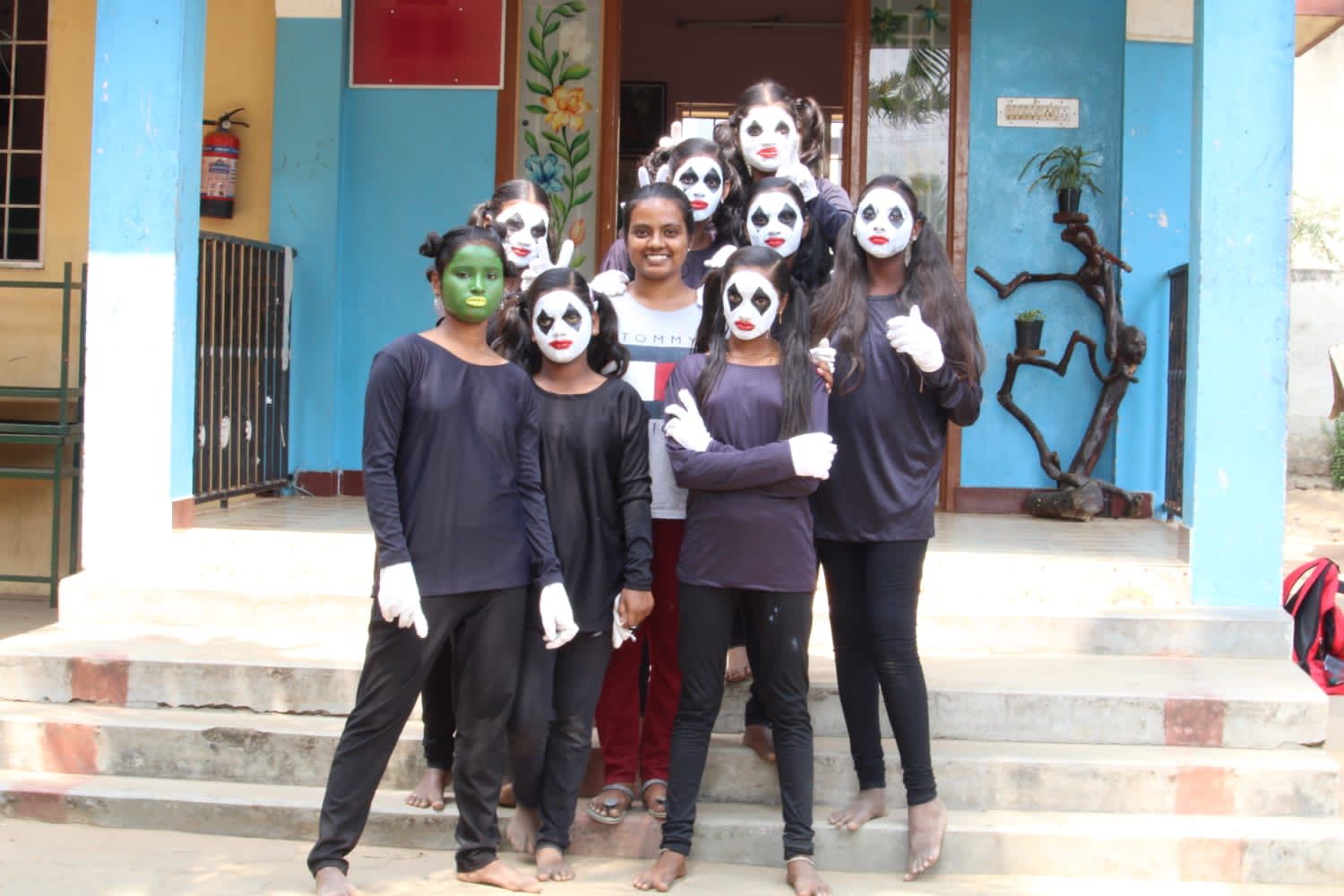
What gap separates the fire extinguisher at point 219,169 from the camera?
7668mm

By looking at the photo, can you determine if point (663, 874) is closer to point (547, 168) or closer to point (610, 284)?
point (610, 284)

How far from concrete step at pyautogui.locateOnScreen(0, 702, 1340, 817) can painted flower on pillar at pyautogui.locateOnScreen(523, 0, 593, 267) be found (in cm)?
381

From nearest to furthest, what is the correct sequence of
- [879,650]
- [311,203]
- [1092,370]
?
1. [879,650]
2. [1092,370]
3. [311,203]

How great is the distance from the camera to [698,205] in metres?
4.33

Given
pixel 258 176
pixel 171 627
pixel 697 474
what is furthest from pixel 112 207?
pixel 697 474

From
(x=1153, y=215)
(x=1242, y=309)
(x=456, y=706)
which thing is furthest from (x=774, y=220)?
(x=1153, y=215)

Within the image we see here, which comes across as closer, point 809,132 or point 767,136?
point 767,136

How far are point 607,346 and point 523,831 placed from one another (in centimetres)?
135

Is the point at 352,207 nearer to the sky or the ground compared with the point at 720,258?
nearer to the sky

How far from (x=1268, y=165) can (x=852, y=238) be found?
203 cm

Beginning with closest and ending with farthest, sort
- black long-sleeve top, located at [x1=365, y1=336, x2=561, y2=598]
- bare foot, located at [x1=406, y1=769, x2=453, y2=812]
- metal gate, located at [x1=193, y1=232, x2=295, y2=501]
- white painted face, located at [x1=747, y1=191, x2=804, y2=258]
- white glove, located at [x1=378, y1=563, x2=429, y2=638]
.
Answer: white glove, located at [x1=378, y1=563, x2=429, y2=638] < black long-sleeve top, located at [x1=365, y1=336, x2=561, y2=598] < white painted face, located at [x1=747, y1=191, x2=804, y2=258] < bare foot, located at [x1=406, y1=769, x2=453, y2=812] < metal gate, located at [x1=193, y1=232, x2=295, y2=501]

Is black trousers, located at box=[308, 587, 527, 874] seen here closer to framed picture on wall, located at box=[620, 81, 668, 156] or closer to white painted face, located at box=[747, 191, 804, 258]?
white painted face, located at box=[747, 191, 804, 258]

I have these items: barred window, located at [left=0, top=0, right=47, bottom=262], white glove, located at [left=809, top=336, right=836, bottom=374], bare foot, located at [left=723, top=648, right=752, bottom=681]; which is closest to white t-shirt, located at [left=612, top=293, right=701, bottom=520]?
white glove, located at [left=809, top=336, right=836, bottom=374]

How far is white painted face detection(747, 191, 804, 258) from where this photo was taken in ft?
13.6
